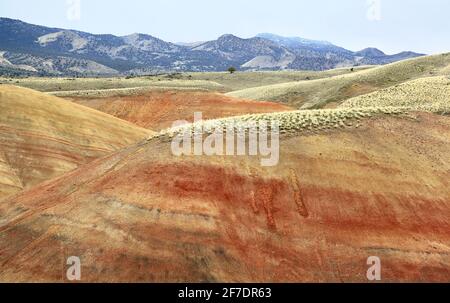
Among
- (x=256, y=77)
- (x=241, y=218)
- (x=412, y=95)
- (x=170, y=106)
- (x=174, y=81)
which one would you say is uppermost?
(x=412, y=95)

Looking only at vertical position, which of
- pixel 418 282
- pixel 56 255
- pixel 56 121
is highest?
pixel 56 121

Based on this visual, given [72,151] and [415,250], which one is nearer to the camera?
[415,250]

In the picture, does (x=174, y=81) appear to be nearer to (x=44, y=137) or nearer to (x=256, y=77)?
(x=256, y=77)

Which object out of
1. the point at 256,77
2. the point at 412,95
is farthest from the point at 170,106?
the point at 256,77

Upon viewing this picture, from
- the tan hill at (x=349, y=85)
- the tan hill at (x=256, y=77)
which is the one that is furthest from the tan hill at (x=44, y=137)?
the tan hill at (x=256, y=77)
